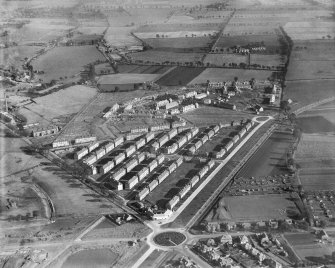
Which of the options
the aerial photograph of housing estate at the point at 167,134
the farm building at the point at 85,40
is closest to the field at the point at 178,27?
the aerial photograph of housing estate at the point at 167,134

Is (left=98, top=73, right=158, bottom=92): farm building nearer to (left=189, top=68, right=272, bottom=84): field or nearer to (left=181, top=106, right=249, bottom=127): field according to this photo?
(left=189, top=68, right=272, bottom=84): field

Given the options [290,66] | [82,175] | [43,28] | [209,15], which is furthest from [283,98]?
[43,28]

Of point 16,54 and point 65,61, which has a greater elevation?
point 16,54

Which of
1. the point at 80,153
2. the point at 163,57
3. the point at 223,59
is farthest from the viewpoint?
the point at 163,57

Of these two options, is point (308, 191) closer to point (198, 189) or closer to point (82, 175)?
point (198, 189)

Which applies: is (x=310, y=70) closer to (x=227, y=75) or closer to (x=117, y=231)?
(x=227, y=75)

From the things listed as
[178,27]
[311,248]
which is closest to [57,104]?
[311,248]

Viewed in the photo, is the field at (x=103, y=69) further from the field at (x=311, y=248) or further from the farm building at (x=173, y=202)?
the field at (x=311, y=248)

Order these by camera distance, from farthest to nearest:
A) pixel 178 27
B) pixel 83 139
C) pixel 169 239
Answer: pixel 178 27, pixel 83 139, pixel 169 239
